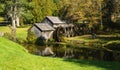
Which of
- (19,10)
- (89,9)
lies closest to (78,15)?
(89,9)

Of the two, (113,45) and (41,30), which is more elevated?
(41,30)

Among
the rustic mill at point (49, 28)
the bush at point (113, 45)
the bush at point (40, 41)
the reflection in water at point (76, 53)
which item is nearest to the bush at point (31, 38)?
the bush at point (40, 41)

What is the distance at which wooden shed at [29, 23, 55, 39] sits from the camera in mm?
69750

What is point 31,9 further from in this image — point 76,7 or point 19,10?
point 76,7

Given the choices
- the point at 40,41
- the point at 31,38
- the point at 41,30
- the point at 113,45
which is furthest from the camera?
the point at 41,30

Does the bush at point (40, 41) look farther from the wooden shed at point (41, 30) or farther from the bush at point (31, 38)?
the wooden shed at point (41, 30)

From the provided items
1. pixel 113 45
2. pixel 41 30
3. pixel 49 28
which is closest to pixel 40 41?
pixel 41 30

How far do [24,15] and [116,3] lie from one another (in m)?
27.5

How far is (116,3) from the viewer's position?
86.4 m

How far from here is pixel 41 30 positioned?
229 ft

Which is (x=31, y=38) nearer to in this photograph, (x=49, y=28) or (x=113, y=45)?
(x=49, y=28)

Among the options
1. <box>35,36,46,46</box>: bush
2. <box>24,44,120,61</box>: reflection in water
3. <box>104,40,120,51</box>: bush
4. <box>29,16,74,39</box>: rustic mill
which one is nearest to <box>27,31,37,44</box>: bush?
<box>35,36,46,46</box>: bush

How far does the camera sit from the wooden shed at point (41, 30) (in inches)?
2746

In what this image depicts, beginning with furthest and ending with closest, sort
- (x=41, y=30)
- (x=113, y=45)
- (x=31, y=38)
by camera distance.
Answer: (x=41, y=30) < (x=31, y=38) < (x=113, y=45)
